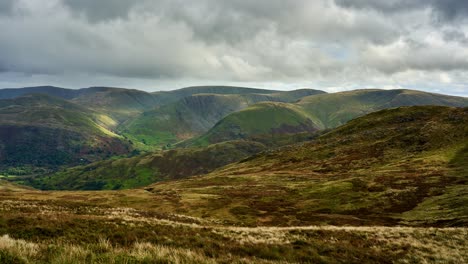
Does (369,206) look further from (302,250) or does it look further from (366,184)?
(302,250)

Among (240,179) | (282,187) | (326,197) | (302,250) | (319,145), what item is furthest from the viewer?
(319,145)

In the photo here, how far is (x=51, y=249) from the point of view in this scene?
386 inches

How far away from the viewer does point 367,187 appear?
8650cm

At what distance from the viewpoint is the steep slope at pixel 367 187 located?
2421 inches

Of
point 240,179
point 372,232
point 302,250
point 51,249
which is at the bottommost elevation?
point 240,179

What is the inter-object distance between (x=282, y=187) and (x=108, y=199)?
55.8m

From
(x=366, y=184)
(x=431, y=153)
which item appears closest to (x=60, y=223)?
(x=366, y=184)

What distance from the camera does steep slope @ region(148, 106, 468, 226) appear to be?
61.5m

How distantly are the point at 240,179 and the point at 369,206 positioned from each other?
67115 millimetres

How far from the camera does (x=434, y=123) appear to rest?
160625mm

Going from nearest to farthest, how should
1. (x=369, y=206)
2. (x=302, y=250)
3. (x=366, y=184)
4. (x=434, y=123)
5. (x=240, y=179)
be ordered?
(x=302, y=250) → (x=369, y=206) → (x=366, y=184) → (x=240, y=179) → (x=434, y=123)

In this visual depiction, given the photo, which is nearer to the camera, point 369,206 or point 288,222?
point 288,222

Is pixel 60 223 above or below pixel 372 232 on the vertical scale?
above

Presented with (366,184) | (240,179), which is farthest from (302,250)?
(240,179)
